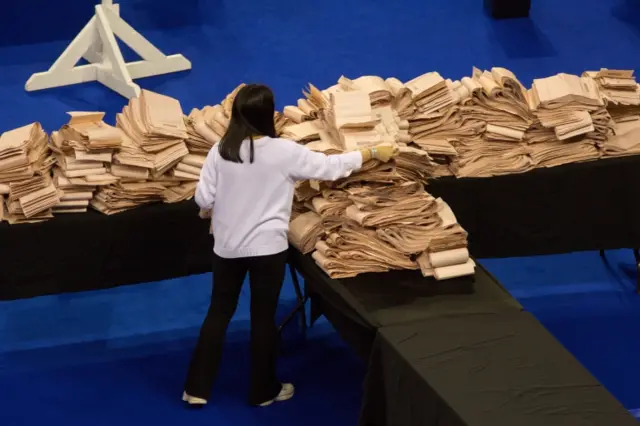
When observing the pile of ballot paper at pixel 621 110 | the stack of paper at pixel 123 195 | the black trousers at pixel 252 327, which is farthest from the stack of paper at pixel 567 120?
the stack of paper at pixel 123 195

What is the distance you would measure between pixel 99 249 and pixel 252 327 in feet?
2.43

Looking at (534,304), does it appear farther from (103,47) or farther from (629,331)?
(103,47)

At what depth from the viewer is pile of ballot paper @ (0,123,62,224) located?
441 centimetres

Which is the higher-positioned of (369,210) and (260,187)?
(260,187)

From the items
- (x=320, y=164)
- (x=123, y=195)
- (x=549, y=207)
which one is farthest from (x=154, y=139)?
(x=549, y=207)

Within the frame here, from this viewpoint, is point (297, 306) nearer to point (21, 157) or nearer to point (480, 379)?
point (21, 157)

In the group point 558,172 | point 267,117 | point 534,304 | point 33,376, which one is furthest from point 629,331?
point 33,376

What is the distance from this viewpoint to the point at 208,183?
4.13m

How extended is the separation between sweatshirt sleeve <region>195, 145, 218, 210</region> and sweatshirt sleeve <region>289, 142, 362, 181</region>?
300 millimetres

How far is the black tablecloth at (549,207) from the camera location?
4758 mm

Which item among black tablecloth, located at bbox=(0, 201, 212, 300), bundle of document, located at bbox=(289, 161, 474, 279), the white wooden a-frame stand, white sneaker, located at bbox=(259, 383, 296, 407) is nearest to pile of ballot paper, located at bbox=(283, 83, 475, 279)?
bundle of document, located at bbox=(289, 161, 474, 279)

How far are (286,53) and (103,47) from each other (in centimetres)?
141

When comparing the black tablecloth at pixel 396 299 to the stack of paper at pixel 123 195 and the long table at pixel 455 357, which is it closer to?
the long table at pixel 455 357

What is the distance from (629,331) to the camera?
499 cm
